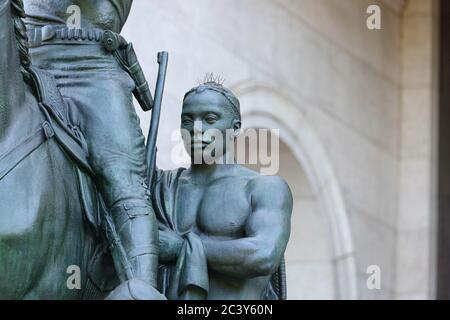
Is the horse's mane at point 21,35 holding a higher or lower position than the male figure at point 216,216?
higher

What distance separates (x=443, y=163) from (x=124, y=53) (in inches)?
430

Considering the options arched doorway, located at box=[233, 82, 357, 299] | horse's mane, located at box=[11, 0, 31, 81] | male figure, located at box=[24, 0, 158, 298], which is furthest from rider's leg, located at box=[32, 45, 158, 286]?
arched doorway, located at box=[233, 82, 357, 299]

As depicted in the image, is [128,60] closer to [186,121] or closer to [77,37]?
[77,37]

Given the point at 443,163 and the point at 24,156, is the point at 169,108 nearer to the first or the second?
the point at 443,163

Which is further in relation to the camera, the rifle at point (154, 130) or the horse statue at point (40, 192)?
the rifle at point (154, 130)

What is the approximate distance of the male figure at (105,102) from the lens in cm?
725

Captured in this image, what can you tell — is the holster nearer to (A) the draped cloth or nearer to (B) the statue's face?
(B) the statue's face

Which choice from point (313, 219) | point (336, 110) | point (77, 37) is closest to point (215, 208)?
point (77, 37)

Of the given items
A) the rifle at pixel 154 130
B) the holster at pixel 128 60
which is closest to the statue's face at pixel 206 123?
the rifle at pixel 154 130

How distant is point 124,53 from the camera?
→ 7688 millimetres

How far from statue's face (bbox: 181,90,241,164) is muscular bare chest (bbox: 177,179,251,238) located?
0.13 metres

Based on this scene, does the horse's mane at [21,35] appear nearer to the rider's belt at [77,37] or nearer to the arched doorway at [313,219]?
the rider's belt at [77,37]

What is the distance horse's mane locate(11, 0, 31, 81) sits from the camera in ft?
23.6

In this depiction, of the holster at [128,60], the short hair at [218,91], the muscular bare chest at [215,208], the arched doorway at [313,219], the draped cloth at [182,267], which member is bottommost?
the draped cloth at [182,267]
